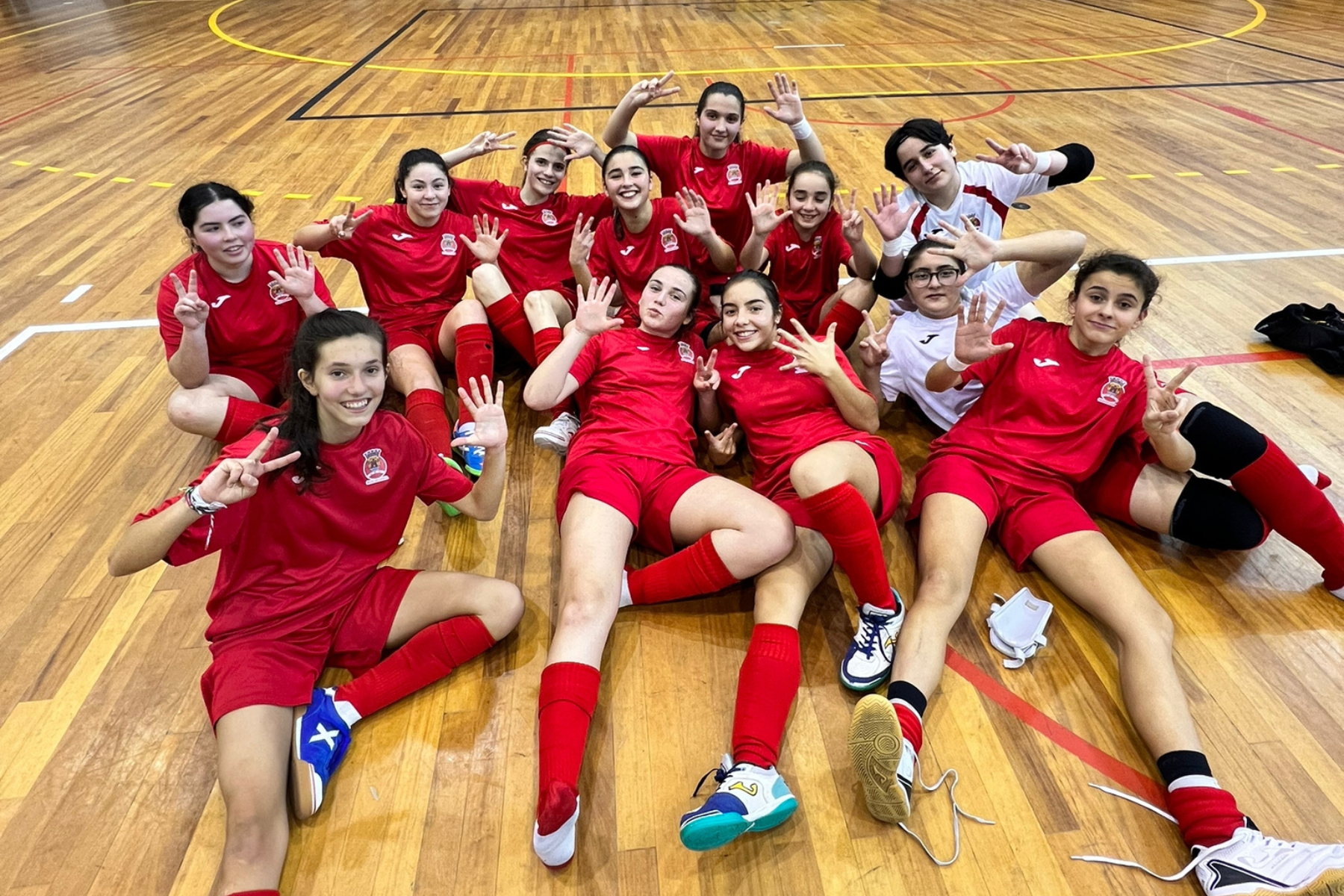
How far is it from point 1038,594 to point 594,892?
1.45 meters

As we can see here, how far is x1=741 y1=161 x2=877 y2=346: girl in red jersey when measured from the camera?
2973 mm

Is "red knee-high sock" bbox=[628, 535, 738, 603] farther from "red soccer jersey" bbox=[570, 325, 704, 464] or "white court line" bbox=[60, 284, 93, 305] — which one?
"white court line" bbox=[60, 284, 93, 305]

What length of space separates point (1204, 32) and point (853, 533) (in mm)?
10544

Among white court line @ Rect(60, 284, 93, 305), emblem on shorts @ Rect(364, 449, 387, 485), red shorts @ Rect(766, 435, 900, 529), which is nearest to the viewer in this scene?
emblem on shorts @ Rect(364, 449, 387, 485)

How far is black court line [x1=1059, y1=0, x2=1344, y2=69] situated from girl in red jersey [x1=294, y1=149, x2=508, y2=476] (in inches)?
343

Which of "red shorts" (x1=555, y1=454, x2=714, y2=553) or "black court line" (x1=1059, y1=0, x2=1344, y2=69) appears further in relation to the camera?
"black court line" (x1=1059, y1=0, x2=1344, y2=69)

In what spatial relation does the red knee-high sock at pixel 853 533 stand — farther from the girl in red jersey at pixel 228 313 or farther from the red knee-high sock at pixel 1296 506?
the girl in red jersey at pixel 228 313

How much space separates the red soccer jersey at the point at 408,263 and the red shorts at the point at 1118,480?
7.70ft

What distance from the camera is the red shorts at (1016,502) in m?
2.27

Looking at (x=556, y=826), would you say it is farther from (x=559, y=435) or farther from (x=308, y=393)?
(x=559, y=435)

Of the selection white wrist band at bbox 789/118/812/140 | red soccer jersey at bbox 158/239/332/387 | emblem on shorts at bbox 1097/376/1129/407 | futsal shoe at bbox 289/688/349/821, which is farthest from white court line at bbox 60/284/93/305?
emblem on shorts at bbox 1097/376/1129/407

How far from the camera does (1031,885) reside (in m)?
1.67

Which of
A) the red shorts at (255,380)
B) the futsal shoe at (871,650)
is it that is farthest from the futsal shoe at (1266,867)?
the red shorts at (255,380)

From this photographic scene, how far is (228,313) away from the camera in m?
2.82
